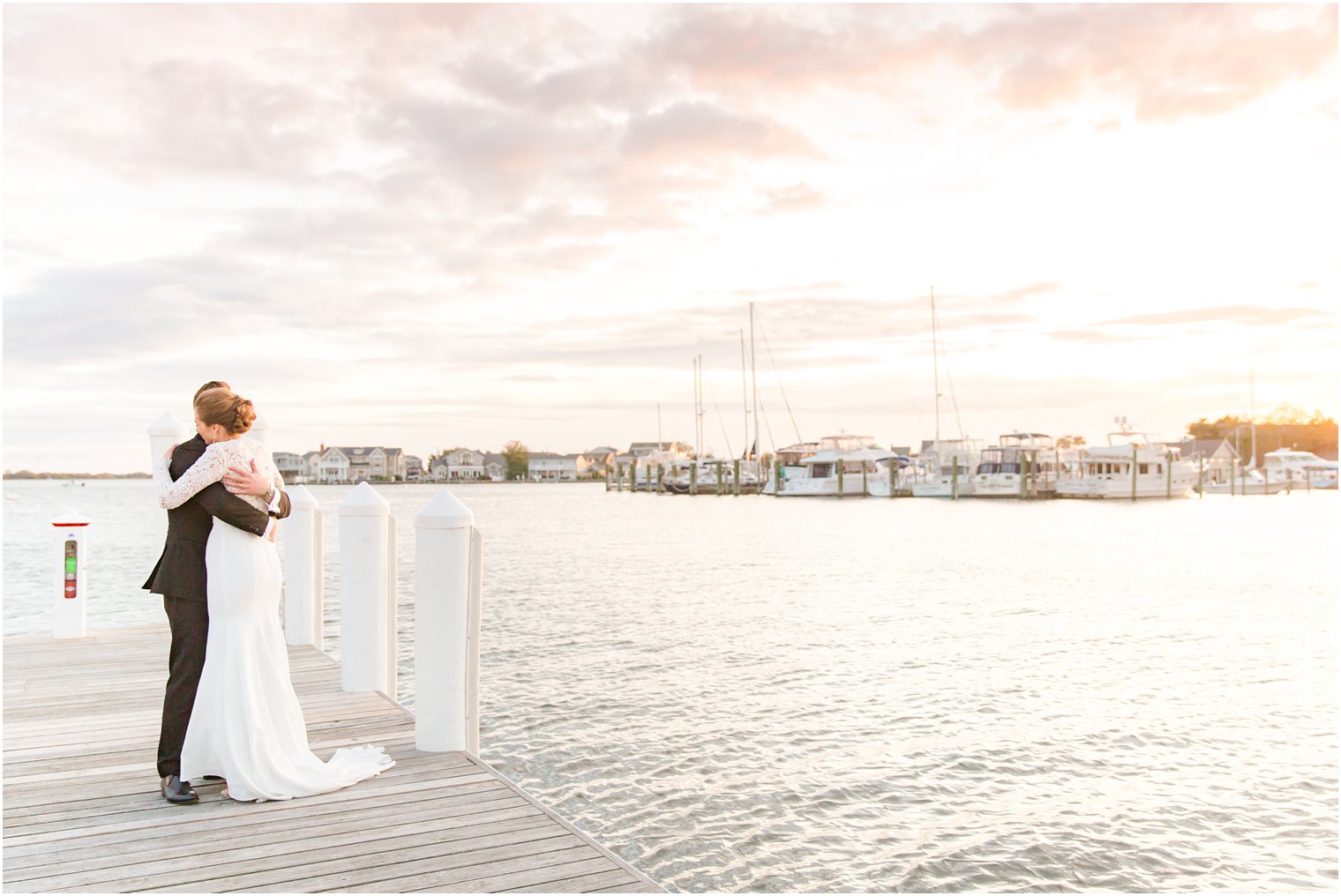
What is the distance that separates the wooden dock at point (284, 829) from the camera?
3.66m

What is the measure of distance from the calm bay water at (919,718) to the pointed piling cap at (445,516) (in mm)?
2742

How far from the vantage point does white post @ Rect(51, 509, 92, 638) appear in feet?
30.0

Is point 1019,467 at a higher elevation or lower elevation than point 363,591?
higher

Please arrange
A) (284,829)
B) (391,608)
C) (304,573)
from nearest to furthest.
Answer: (284,829) < (391,608) < (304,573)

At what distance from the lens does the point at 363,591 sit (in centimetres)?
699

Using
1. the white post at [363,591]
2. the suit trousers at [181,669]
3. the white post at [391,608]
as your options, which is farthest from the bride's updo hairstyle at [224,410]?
the white post at [391,608]

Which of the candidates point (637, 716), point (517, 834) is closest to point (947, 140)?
point (637, 716)

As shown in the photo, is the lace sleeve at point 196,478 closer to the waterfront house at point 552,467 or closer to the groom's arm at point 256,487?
the groom's arm at point 256,487

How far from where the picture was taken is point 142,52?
55.1ft

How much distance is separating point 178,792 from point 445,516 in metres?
1.89

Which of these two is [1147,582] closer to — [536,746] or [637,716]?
[637,716]

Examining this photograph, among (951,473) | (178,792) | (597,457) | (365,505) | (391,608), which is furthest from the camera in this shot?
(597,457)

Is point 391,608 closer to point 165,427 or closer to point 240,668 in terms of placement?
point 165,427

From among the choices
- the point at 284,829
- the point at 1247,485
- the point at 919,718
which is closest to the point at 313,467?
the point at 1247,485
